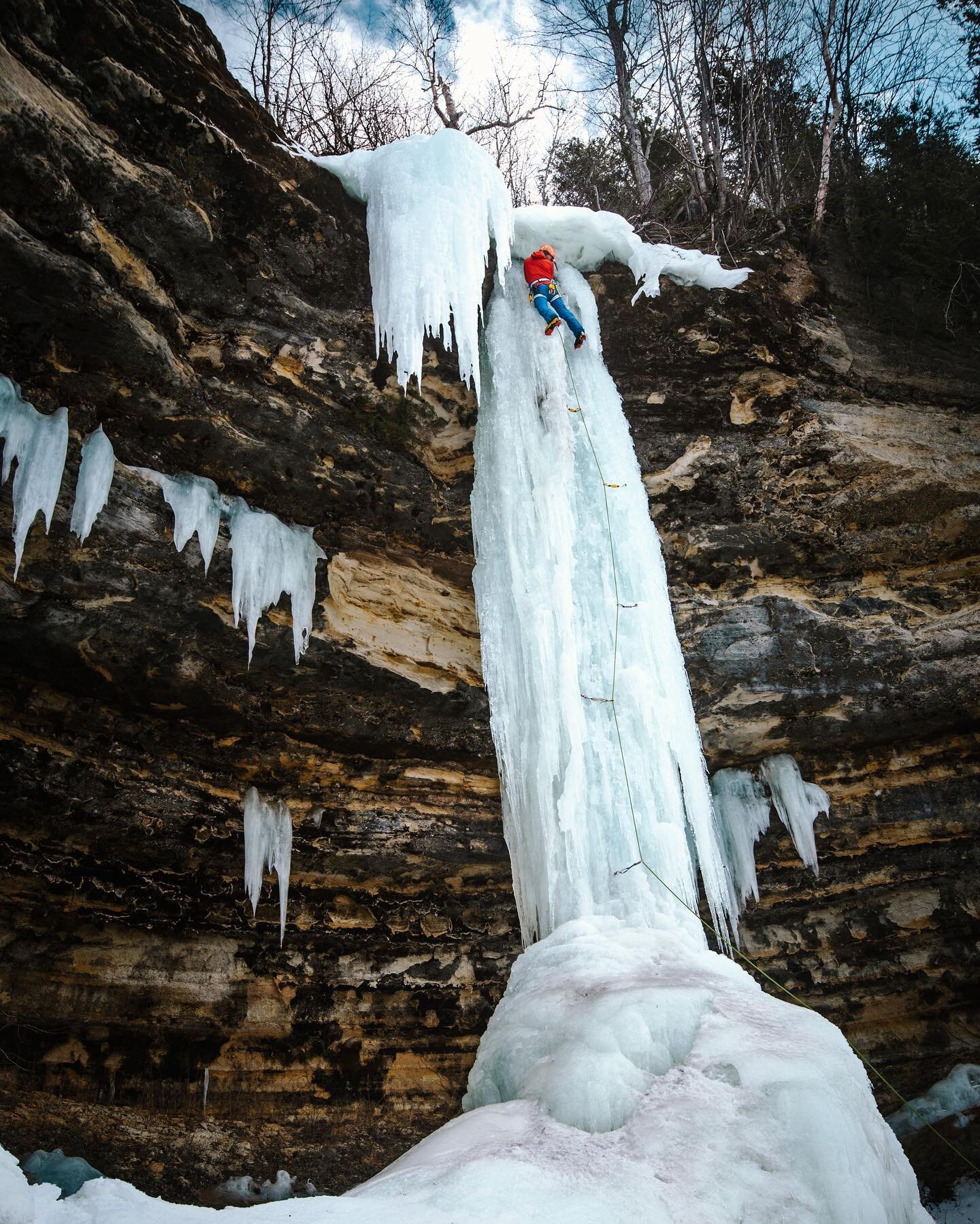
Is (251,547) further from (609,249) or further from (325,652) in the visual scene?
(609,249)

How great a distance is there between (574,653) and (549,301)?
9.89 ft

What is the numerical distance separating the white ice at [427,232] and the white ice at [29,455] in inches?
89.1

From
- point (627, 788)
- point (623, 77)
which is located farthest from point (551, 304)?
point (623, 77)

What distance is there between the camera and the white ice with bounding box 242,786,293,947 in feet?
18.6

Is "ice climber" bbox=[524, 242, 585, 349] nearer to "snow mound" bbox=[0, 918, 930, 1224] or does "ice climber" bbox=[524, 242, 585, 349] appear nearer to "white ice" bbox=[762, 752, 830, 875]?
"white ice" bbox=[762, 752, 830, 875]

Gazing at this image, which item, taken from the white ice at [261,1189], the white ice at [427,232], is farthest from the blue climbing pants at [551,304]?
the white ice at [261,1189]

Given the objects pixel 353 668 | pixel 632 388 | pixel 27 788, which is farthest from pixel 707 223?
pixel 27 788

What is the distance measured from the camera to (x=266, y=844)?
5.83 meters

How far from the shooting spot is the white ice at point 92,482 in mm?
4645

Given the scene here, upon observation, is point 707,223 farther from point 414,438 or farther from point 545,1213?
point 545,1213

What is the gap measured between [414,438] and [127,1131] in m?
5.22

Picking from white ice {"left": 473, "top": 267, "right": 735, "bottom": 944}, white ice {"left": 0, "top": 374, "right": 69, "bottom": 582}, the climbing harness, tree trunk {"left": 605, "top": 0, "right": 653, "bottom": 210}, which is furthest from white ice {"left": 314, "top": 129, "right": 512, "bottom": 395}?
tree trunk {"left": 605, "top": 0, "right": 653, "bottom": 210}

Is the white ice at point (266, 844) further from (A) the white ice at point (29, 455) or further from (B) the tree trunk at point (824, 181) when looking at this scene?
(B) the tree trunk at point (824, 181)

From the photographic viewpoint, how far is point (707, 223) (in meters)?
8.78
